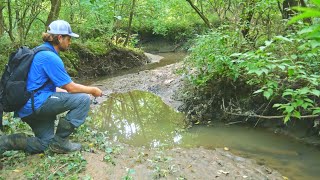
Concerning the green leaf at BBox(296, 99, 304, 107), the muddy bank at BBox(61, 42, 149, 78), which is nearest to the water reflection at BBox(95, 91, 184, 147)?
the green leaf at BBox(296, 99, 304, 107)

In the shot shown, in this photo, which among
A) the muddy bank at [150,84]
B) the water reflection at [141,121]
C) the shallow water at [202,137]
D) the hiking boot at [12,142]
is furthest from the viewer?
the muddy bank at [150,84]

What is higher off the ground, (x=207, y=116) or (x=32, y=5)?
(x=32, y=5)

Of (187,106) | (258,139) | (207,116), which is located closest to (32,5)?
(187,106)

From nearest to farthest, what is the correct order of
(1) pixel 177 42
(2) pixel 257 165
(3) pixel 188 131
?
(2) pixel 257 165 → (3) pixel 188 131 → (1) pixel 177 42

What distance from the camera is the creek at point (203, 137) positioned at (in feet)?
17.0

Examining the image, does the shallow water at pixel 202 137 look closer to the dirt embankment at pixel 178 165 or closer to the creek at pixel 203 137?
the creek at pixel 203 137

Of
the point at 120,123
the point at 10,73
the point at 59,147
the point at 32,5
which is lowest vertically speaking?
the point at 120,123

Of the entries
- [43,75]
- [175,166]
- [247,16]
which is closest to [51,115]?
[43,75]

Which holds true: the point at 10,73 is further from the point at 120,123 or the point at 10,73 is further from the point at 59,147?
the point at 120,123

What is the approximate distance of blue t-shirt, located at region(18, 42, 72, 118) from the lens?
4.12 metres

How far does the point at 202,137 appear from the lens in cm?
633

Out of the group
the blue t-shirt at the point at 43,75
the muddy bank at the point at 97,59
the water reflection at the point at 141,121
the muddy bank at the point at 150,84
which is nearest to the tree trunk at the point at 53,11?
the muddy bank at the point at 97,59

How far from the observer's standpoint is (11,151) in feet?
15.0

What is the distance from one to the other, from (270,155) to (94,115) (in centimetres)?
388
